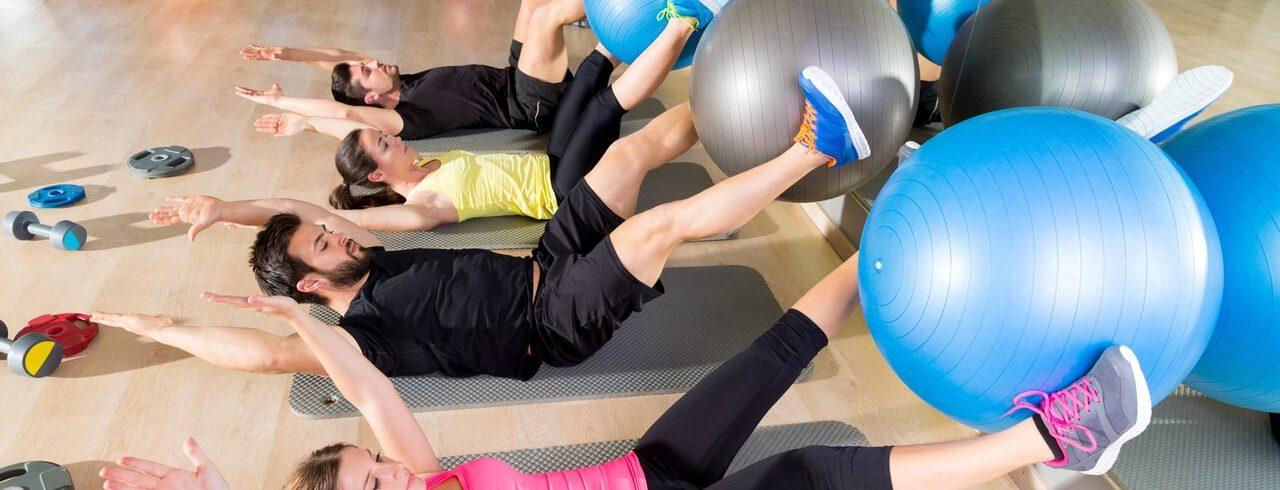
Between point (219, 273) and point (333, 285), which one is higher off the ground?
point (333, 285)

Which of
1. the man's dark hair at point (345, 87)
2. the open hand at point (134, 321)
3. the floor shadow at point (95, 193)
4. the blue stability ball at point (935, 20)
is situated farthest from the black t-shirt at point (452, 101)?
the blue stability ball at point (935, 20)

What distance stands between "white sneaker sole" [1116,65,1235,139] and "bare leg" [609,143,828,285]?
2.54 ft

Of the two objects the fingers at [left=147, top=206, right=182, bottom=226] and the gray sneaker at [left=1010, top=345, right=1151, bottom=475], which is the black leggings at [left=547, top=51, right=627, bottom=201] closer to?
the fingers at [left=147, top=206, right=182, bottom=226]

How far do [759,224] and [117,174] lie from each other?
250 centimetres

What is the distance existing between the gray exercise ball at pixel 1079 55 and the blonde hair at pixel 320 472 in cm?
166

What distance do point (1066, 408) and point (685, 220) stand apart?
0.95 meters

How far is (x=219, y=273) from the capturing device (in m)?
2.63

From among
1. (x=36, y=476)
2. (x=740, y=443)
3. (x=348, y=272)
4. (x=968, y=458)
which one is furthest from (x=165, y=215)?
(x=968, y=458)

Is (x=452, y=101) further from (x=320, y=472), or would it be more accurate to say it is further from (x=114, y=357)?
(x=320, y=472)

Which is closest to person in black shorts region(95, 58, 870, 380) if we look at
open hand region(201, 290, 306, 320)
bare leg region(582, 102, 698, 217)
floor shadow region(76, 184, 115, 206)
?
bare leg region(582, 102, 698, 217)

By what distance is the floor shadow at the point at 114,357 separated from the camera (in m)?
2.21

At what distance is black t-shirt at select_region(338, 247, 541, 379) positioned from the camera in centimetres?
204

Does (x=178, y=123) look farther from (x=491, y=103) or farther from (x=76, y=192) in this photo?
(x=491, y=103)

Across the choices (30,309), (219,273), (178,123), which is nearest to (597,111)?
(219,273)
